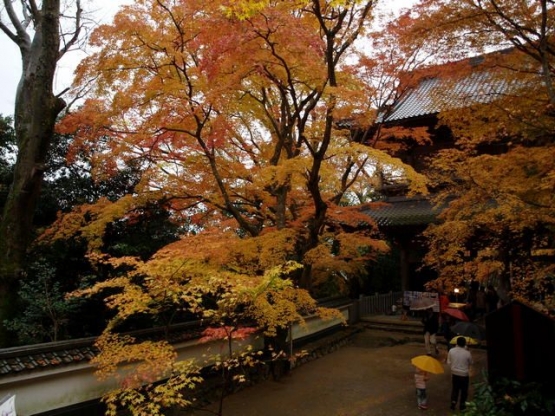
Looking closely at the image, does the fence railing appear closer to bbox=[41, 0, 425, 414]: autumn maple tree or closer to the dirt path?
the dirt path

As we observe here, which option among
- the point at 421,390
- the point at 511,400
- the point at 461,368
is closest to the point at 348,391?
the point at 421,390

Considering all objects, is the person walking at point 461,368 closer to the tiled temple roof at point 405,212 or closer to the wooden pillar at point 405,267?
the tiled temple roof at point 405,212

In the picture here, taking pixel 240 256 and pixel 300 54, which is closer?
pixel 300 54

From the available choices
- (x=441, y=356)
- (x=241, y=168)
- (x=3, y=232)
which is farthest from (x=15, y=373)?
(x=441, y=356)

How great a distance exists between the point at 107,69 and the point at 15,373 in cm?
619

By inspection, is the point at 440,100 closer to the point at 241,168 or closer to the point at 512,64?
the point at 512,64

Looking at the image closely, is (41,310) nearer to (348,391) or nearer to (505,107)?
(348,391)

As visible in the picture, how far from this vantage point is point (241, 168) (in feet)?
40.1

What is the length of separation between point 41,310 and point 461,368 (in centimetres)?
945

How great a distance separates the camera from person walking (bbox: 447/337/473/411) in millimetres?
8258

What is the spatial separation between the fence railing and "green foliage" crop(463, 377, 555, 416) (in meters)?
11.3

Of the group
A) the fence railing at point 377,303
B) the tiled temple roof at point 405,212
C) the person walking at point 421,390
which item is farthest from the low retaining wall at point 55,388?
the fence railing at point 377,303

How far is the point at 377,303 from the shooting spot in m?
19.7

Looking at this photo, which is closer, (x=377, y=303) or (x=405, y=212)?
(x=405, y=212)
